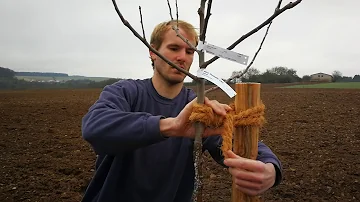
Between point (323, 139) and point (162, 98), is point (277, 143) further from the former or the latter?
point (162, 98)

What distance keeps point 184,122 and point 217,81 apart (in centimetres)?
28

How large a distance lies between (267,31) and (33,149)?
8271mm

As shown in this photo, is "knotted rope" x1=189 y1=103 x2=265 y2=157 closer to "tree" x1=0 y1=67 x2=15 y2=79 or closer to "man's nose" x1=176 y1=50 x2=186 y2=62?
"man's nose" x1=176 y1=50 x2=186 y2=62

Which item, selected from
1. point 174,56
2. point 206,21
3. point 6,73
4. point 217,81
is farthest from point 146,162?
point 6,73

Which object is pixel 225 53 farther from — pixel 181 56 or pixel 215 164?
pixel 215 164

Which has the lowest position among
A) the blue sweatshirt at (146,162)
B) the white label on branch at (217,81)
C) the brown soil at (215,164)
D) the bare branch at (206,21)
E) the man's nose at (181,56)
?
the brown soil at (215,164)

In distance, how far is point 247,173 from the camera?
59.7 inches

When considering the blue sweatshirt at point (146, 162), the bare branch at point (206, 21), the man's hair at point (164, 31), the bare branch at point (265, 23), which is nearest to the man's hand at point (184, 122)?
the bare branch at point (265, 23)

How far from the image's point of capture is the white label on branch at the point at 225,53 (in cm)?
151

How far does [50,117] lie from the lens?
14711mm

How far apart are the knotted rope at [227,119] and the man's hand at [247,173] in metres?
0.08

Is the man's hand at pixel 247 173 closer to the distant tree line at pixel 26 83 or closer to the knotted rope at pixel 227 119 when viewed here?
the knotted rope at pixel 227 119

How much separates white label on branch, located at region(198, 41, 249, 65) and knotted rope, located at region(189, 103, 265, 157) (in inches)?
10.0

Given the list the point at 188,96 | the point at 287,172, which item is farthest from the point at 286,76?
the point at 188,96
